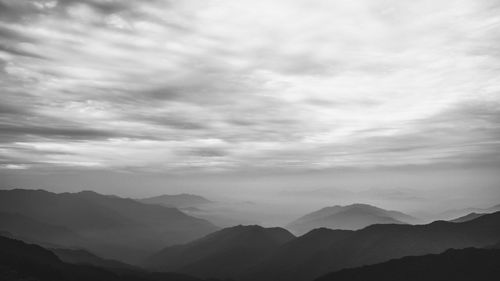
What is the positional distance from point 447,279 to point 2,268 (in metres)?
209

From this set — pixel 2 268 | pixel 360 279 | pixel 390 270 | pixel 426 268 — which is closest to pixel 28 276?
pixel 2 268

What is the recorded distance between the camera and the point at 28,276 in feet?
537

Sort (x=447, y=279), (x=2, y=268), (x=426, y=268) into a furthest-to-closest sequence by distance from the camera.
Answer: (x=426, y=268)
(x=447, y=279)
(x=2, y=268)

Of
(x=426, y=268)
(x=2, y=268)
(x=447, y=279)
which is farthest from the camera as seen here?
(x=426, y=268)

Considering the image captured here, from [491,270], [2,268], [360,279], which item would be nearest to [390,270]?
[360,279]

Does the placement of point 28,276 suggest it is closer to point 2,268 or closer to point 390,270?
point 2,268

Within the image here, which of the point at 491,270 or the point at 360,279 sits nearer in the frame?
the point at 491,270

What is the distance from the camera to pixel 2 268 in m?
163

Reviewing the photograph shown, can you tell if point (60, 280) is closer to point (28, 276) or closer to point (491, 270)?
point (28, 276)

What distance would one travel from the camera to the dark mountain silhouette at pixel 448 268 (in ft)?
561

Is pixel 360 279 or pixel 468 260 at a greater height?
pixel 468 260

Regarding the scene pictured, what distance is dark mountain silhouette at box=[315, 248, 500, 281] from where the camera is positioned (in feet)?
561

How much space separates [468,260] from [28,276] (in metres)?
214

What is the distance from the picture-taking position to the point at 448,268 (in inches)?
7205
